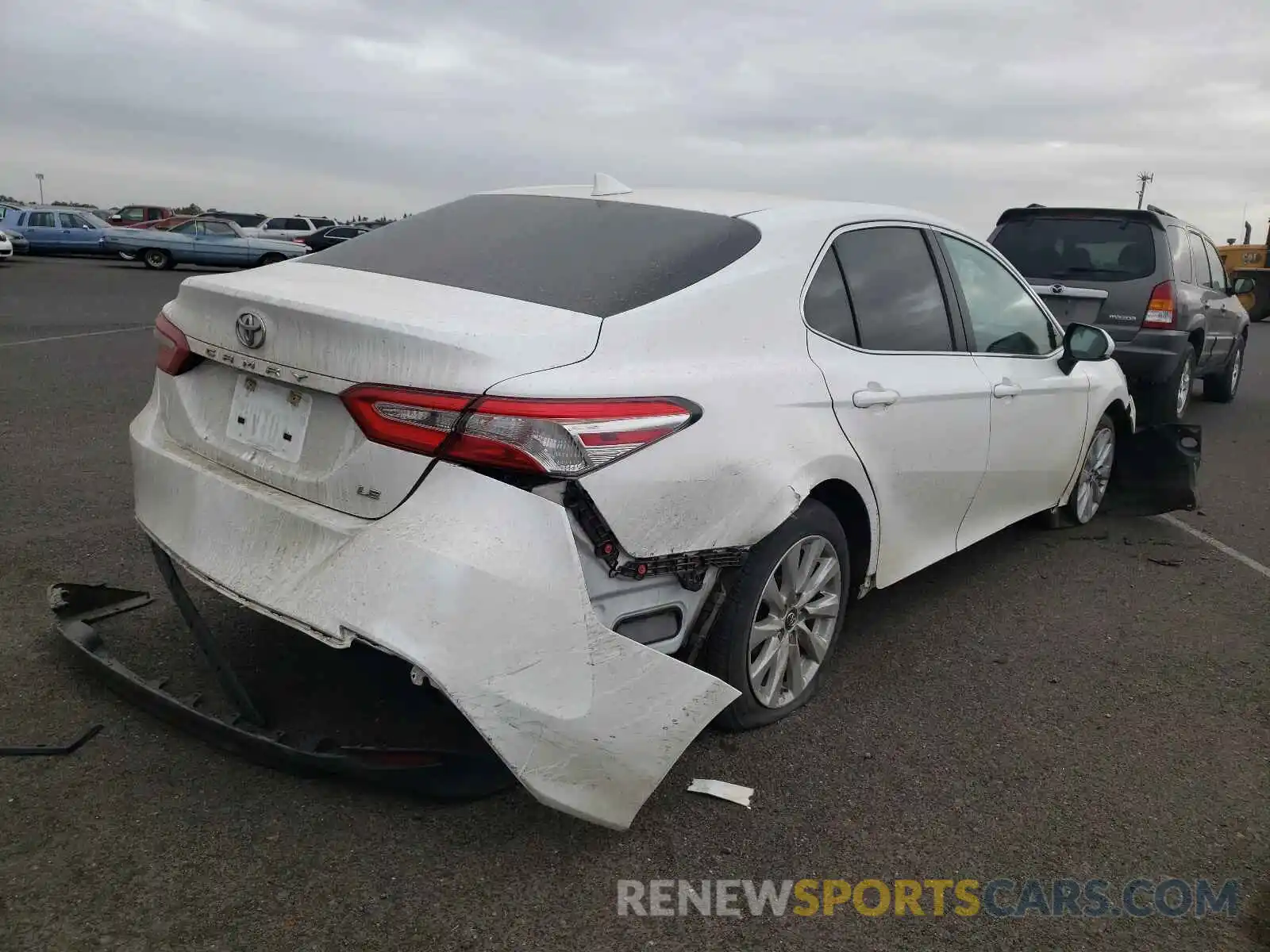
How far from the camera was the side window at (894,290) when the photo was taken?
3.49 m

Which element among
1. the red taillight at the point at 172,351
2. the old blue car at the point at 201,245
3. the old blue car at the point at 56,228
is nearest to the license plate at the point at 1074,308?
the red taillight at the point at 172,351

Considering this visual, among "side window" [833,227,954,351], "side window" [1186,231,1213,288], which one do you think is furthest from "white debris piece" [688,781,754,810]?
"side window" [1186,231,1213,288]

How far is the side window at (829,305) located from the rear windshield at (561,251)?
0.87ft

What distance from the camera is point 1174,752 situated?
3264 mm

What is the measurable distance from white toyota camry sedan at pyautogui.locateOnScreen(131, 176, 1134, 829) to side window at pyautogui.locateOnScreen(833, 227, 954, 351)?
0.01 metres

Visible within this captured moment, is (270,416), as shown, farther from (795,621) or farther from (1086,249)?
(1086,249)

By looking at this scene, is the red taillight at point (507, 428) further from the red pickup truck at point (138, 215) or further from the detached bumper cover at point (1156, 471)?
the red pickup truck at point (138, 215)

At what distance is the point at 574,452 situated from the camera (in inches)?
93.7

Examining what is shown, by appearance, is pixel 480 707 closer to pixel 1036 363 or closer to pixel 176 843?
pixel 176 843

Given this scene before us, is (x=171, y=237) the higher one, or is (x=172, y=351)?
(x=171, y=237)

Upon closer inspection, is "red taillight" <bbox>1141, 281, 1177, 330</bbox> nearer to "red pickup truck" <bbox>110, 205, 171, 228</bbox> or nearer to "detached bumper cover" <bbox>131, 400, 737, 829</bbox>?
"detached bumper cover" <bbox>131, 400, 737, 829</bbox>

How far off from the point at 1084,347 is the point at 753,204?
2.21 metres

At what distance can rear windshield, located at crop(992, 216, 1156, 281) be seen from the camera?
26.8 feet

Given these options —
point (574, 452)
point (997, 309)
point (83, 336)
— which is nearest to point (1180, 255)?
point (997, 309)
